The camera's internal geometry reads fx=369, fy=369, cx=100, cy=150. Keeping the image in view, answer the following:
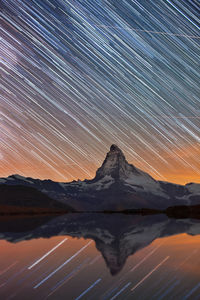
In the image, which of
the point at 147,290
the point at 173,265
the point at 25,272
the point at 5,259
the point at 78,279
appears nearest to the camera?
the point at 147,290

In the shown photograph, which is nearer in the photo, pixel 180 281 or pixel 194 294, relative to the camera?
pixel 194 294

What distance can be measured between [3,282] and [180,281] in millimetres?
5436

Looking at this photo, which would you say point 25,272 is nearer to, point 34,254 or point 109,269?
point 109,269

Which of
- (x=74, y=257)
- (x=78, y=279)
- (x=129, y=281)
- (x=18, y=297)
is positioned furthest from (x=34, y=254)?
(x=18, y=297)

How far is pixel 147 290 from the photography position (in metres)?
10.3

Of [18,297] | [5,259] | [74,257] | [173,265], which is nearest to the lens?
[18,297]

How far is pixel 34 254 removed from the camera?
18.7 m

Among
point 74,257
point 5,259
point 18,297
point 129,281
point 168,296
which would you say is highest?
point 168,296

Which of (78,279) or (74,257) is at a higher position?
(78,279)

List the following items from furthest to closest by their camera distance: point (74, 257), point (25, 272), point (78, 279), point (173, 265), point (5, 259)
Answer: point (74, 257), point (5, 259), point (173, 265), point (25, 272), point (78, 279)

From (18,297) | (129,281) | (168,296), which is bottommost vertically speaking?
(18,297)

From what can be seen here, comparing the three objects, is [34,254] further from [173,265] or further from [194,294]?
[194,294]

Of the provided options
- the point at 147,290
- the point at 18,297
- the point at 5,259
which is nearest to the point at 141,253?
the point at 5,259

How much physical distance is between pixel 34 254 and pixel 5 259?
7.70ft
